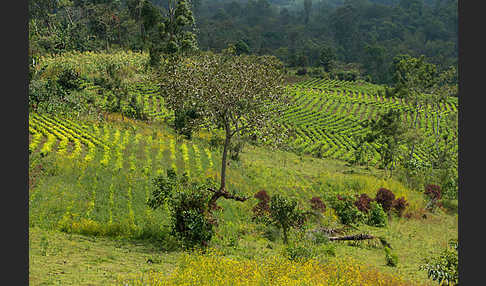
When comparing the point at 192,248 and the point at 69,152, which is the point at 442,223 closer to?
the point at 192,248

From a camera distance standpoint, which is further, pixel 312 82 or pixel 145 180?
pixel 312 82

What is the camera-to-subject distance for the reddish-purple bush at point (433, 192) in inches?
1428

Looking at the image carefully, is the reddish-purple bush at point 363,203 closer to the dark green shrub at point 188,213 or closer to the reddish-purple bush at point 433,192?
the reddish-purple bush at point 433,192

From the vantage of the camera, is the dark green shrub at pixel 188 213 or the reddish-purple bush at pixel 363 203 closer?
the dark green shrub at pixel 188 213

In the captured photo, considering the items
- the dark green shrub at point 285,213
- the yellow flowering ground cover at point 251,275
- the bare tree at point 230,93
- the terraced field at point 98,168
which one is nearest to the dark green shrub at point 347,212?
the dark green shrub at point 285,213

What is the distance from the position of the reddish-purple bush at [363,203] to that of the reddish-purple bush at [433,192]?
33.9 ft

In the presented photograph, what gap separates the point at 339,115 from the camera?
81.3 metres

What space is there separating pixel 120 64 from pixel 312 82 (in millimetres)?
66324

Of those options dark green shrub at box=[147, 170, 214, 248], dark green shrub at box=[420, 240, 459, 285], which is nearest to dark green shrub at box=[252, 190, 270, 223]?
dark green shrub at box=[147, 170, 214, 248]

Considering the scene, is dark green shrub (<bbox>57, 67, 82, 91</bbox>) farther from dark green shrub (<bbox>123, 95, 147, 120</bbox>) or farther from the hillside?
dark green shrub (<bbox>123, 95, 147, 120</bbox>)

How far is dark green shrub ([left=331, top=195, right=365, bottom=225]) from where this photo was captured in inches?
1029

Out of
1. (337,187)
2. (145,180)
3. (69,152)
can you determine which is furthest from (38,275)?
(337,187)

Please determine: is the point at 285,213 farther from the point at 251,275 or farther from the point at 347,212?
the point at 347,212

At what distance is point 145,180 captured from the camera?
24.5m
